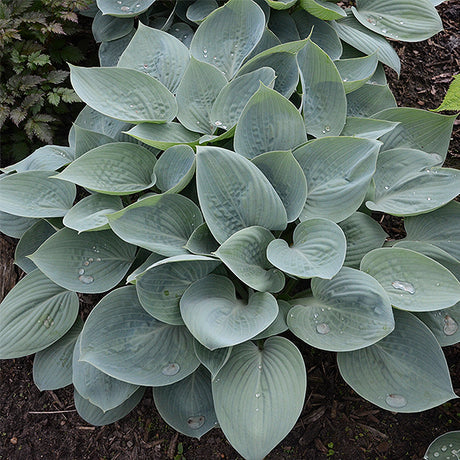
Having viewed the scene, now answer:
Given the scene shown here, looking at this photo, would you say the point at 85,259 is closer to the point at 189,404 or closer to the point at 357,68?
the point at 189,404

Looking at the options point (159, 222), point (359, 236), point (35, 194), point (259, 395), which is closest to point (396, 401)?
point (259, 395)

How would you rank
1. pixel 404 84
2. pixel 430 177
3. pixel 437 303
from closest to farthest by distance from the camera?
pixel 437 303 < pixel 430 177 < pixel 404 84

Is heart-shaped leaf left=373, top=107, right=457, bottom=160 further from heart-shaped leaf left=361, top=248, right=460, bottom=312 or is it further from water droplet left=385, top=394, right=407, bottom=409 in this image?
water droplet left=385, top=394, right=407, bottom=409

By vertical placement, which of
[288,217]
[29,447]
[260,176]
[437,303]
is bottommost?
[29,447]

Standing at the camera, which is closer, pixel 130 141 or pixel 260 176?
pixel 260 176

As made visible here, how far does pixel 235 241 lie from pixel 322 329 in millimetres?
365

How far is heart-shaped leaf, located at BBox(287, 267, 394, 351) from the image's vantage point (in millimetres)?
1317

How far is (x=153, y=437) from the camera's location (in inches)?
70.1

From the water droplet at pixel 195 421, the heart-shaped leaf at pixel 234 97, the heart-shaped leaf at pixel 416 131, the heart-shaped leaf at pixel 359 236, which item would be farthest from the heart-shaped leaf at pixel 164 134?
the water droplet at pixel 195 421

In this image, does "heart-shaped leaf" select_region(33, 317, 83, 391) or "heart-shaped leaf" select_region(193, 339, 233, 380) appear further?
"heart-shaped leaf" select_region(33, 317, 83, 391)

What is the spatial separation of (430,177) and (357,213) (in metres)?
0.29

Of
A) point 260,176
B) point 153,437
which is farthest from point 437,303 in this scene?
point 153,437

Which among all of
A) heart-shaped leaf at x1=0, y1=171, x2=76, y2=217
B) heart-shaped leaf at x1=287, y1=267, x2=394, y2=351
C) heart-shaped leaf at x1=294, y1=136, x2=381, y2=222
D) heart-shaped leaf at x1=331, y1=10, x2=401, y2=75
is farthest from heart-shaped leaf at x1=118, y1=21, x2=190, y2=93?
heart-shaped leaf at x1=287, y1=267, x2=394, y2=351

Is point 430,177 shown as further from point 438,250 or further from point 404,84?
point 404,84
